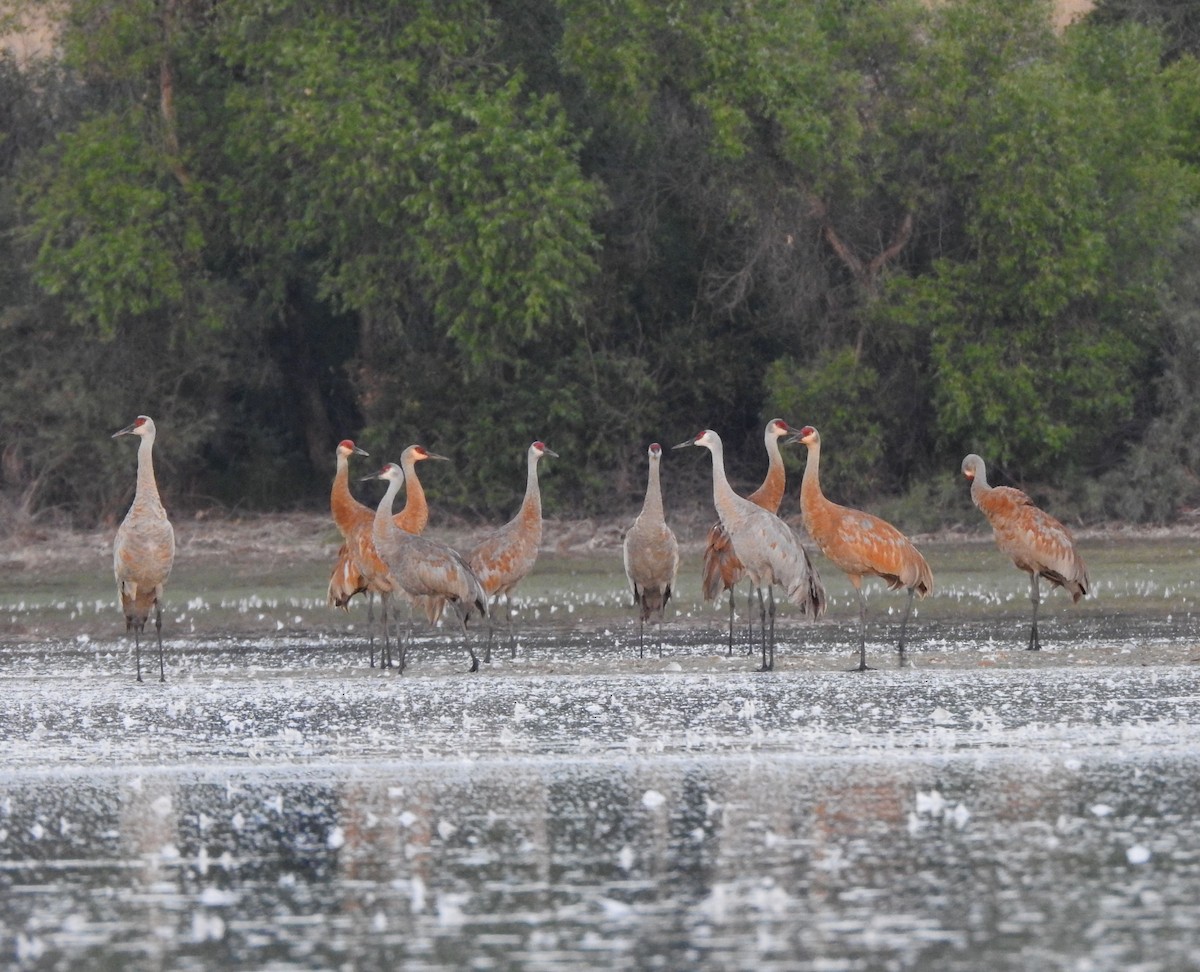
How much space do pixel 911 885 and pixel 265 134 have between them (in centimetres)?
2001

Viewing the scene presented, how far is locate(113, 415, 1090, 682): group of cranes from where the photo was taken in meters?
14.4

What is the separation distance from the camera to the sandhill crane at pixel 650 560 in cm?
1545

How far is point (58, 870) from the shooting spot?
307 inches

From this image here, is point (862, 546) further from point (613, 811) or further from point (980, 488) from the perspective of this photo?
point (613, 811)

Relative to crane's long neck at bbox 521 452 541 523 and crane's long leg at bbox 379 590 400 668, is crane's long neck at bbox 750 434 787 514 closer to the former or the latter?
crane's long neck at bbox 521 452 541 523

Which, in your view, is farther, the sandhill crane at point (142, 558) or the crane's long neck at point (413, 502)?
the crane's long neck at point (413, 502)

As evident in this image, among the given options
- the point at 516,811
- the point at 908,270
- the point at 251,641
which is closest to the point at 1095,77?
the point at 908,270

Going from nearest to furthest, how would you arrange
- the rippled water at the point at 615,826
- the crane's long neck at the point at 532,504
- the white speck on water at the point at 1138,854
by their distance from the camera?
the rippled water at the point at 615,826, the white speck on water at the point at 1138,854, the crane's long neck at the point at 532,504

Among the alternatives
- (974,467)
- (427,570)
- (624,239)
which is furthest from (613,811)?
(624,239)

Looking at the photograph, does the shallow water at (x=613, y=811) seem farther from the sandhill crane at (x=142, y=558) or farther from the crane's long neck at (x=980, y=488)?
the crane's long neck at (x=980, y=488)

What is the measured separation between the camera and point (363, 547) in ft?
50.9

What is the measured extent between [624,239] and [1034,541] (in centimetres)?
1236

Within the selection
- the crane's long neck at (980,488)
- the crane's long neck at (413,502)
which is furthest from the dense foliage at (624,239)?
the crane's long neck at (980,488)

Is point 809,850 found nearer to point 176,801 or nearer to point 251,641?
point 176,801
